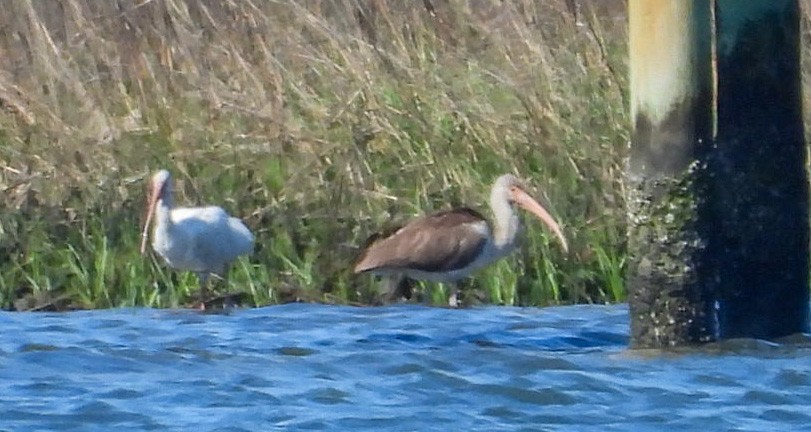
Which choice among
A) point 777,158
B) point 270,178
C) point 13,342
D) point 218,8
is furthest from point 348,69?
point 777,158

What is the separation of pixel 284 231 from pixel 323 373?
2.67 meters

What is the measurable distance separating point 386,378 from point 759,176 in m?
1.44

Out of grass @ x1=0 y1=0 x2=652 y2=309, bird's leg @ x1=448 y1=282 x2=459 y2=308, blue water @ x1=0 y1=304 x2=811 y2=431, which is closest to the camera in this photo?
blue water @ x1=0 y1=304 x2=811 y2=431

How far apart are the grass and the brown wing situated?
0.17 metres

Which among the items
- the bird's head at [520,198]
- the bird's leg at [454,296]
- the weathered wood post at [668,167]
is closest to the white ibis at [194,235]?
the bird's leg at [454,296]

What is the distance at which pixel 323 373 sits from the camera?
771 cm

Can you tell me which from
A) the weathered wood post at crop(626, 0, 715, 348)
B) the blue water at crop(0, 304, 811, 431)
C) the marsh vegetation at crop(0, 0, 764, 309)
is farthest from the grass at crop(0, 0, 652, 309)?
the weathered wood post at crop(626, 0, 715, 348)

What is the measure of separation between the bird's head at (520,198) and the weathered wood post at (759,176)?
2332mm

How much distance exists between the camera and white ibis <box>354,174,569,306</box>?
9.94m

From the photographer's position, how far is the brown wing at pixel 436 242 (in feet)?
32.5

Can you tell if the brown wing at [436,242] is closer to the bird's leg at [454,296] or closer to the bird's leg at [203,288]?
the bird's leg at [454,296]

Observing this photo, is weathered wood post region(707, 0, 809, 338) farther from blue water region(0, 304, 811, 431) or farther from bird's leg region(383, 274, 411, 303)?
bird's leg region(383, 274, 411, 303)

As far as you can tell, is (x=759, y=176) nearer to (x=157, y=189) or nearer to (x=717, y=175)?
(x=717, y=175)

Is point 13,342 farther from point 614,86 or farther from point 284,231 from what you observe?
point 614,86
